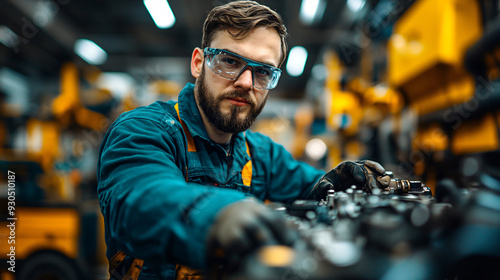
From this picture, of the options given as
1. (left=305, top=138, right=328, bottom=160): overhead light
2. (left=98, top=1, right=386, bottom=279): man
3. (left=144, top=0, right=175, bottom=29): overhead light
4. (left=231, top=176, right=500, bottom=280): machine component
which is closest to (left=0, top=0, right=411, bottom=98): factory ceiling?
(left=144, top=0, right=175, bottom=29): overhead light

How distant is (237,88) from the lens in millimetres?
1151

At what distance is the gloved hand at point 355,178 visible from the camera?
1176mm

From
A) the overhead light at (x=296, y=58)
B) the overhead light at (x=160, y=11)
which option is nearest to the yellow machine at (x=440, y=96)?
the overhead light at (x=160, y=11)

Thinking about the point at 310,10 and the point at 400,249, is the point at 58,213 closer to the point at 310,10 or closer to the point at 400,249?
the point at 400,249

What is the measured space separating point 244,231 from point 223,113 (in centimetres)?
72

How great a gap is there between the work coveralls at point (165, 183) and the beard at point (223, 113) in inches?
2.0

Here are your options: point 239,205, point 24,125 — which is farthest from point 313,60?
point 239,205

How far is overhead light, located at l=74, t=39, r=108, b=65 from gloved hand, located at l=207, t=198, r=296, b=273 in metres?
8.24

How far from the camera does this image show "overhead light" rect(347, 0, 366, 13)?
172 inches

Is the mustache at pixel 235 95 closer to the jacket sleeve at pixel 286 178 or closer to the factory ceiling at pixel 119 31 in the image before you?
the jacket sleeve at pixel 286 178

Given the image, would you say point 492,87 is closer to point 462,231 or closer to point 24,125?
point 462,231

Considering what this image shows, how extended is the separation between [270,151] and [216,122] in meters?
0.49

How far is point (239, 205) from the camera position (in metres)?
0.55

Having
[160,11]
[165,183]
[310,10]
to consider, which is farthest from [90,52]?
[165,183]
